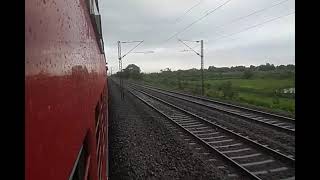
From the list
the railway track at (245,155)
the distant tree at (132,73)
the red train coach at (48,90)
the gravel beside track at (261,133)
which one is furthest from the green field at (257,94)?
the distant tree at (132,73)

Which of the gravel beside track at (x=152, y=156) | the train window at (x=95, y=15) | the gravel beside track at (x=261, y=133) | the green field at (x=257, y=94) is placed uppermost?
the train window at (x=95, y=15)

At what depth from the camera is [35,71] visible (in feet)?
2.44

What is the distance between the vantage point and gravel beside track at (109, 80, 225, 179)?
8.25 metres

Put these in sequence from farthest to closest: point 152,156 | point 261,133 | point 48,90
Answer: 1. point 261,133
2. point 152,156
3. point 48,90

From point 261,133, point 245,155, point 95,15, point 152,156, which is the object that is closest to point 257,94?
point 261,133

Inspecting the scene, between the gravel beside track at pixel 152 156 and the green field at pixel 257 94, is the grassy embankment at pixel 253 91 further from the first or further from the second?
the gravel beside track at pixel 152 156

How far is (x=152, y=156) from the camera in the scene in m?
9.98

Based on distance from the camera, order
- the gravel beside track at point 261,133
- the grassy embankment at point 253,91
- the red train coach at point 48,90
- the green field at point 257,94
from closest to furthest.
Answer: the red train coach at point 48,90
the gravel beside track at point 261,133
the green field at point 257,94
the grassy embankment at point 253,91

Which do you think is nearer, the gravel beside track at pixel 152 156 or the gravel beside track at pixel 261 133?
the gravel beside track at pixel 152 156

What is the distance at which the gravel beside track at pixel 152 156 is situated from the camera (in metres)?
8.25

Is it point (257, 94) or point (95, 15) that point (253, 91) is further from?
point (95, 15)
